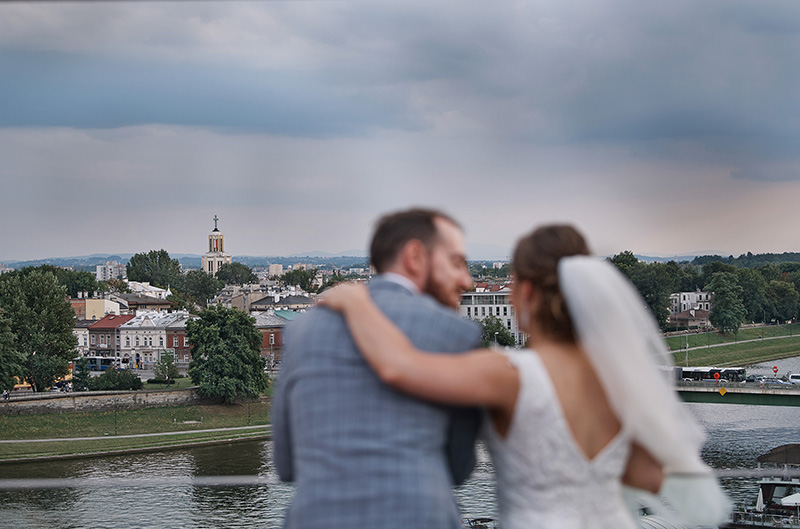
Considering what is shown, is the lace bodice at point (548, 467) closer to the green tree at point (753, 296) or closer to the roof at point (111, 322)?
the roof at point (111, 322)

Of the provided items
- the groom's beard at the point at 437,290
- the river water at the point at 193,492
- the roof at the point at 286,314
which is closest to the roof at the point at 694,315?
the roof at the point at 286,314

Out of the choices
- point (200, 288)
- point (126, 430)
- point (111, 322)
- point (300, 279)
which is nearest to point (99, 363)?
point (111, 322)

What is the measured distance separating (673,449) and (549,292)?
0.27m

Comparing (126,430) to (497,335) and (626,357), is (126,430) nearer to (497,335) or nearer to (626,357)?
(497,335)

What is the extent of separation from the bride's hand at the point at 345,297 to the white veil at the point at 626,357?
27 cm

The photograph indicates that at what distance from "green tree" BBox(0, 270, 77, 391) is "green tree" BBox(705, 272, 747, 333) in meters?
22.7

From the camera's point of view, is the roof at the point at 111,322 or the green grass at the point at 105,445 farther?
the roof at the point at 111,322

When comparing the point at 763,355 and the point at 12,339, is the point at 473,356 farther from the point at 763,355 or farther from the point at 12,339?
the point at 763,355

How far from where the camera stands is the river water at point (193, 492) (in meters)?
10.3

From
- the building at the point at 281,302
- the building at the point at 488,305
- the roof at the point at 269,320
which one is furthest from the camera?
the building at the point at 281,302

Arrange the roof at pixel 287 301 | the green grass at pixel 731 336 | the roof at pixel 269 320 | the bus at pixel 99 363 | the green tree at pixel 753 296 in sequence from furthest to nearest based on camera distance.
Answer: the green tree at pixel 753 296, the roof at pixel 287 301, the green grass at pixel 731 336, the bus at pixel 99 363, the roof at pixel 269 320

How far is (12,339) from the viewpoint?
1803 cm

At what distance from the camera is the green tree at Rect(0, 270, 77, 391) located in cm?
2034

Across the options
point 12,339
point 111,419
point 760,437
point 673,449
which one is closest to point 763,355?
point 760,437
